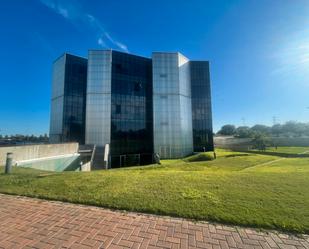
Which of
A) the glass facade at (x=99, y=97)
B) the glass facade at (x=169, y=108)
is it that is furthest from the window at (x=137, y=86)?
the glass facade at (x=99, y=97)

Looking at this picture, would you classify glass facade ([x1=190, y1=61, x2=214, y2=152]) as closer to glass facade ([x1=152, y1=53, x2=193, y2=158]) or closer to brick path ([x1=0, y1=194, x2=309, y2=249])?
glass facade ([x1=152, y1=53, x2=193, y2=158])

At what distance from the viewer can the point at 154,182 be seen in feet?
21.9

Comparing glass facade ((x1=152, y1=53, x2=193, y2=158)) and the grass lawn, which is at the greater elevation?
glass facade ((x1=152, y1=53, x2=193, y2=158))

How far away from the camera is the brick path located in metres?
3.07

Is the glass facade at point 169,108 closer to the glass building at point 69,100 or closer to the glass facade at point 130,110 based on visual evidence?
the glass facade at point 130,110

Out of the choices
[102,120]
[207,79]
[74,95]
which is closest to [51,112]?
[74,95]

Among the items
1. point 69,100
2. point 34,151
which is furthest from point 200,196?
point 69,100

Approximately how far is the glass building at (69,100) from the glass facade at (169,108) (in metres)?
13.1

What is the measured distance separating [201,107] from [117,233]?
35045 millimetres

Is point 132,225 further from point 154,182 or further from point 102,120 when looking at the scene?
point 102,120

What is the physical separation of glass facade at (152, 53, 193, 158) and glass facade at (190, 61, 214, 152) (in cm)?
275

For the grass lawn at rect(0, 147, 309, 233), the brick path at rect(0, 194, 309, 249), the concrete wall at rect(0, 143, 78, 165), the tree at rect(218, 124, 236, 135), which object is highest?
the tree at rect(218, 124, 236, 135)

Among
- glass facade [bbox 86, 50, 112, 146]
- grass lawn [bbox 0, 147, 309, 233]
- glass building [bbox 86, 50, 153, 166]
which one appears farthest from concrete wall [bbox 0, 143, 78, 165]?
glass building [bbox 86, 50, 153, 166]

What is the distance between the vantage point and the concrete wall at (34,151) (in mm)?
12243
